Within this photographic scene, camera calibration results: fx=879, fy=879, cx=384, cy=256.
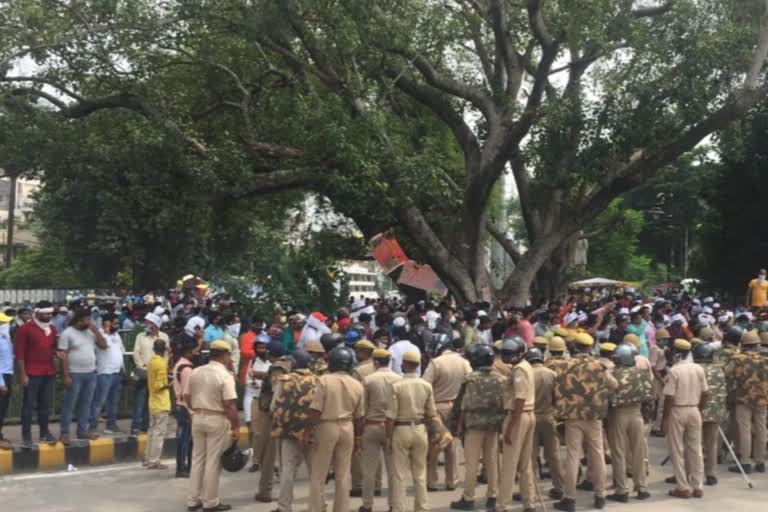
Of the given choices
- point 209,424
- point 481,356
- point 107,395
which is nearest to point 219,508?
point 209,424

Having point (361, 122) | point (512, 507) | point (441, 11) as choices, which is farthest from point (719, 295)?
point (512, 507)

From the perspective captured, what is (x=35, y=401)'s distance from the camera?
1056 cm

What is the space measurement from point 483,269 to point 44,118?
1031 cm

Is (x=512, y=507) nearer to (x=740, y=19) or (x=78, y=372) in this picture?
(x=78, y=372)

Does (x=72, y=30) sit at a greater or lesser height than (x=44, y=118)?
greater

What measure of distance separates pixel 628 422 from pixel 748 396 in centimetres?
227

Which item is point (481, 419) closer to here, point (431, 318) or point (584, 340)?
point (584, 340)

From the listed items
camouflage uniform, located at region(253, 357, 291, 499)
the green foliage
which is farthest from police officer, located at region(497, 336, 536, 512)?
the green foliage

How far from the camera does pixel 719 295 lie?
31562 millimetres

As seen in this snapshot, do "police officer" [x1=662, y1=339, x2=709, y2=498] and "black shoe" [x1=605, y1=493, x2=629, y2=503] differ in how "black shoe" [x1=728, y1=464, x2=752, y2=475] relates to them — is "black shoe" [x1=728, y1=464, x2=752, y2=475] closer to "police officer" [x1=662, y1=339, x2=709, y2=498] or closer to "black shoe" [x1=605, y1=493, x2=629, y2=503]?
"police officer" [x1=662, y1=339, x2=709, y2=498]

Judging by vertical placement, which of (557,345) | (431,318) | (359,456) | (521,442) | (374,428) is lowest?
(359,456)

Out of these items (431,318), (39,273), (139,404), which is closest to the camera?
(139,404)

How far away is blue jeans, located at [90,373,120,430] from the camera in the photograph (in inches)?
440

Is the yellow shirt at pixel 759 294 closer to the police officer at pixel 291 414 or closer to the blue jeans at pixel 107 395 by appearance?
the blue jeans at pixel 107 395
